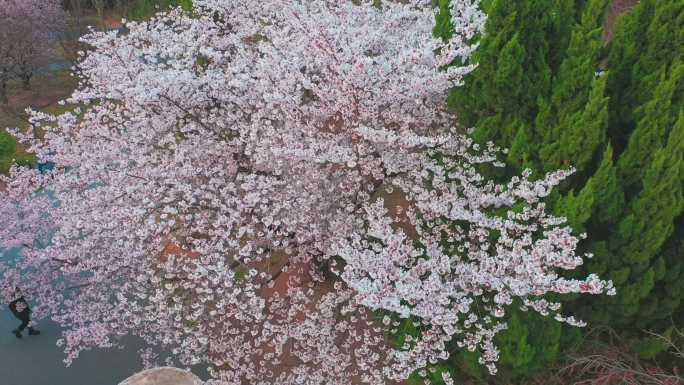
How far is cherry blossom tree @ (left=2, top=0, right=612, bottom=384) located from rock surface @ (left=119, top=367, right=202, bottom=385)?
1.27ft

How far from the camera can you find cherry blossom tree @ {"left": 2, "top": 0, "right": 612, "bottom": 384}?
5.08 metres

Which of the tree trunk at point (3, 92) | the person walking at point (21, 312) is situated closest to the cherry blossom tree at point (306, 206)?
the person walking at point (21, 312)

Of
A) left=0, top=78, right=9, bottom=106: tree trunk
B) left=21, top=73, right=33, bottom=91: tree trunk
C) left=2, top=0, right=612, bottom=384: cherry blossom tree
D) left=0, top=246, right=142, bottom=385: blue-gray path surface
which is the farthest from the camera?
left=21, top=73, right=33, bottom=91: tree trunk

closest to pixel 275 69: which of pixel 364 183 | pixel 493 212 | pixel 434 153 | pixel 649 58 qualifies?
pixel 364 183

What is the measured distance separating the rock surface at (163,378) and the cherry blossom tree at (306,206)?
0.39 m

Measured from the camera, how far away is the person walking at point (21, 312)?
7.82 meters

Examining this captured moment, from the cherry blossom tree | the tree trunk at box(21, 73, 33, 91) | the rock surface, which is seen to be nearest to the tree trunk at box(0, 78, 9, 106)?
the tree trunk at box(21, 73, 33, 91)

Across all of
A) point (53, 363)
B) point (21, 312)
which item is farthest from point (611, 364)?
point (21, 312)

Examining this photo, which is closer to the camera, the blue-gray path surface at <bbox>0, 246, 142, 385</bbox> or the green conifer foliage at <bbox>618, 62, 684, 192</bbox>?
the green conifer foliage at <bbox>618, 62, 684, 192</bbox>

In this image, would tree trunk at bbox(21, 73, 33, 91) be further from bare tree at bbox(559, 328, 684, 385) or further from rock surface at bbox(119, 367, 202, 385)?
bare tree at bbox(559, 328, 684, 385)

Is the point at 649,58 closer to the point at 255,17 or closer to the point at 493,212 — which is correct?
the point at 493,212

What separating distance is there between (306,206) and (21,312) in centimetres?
557

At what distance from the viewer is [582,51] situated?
5.53 meters

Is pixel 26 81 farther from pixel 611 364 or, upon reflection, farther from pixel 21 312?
pixel 611 364
